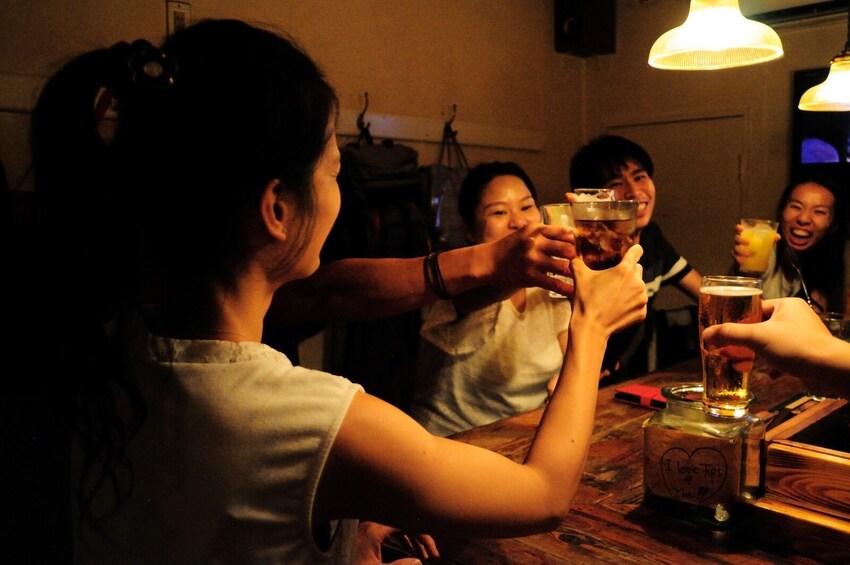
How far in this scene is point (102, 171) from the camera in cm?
83

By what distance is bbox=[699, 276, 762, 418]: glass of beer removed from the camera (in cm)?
110

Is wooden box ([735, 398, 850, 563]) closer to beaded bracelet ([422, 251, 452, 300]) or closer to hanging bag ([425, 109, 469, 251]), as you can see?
beaded bracelet ([422, 251, 452, 300])

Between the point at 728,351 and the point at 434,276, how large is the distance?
74 cm

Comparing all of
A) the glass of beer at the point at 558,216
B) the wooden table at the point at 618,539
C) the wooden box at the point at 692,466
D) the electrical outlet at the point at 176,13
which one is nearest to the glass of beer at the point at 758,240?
the glass of beer at the point at 558,216

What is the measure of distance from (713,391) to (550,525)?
414 millimetres

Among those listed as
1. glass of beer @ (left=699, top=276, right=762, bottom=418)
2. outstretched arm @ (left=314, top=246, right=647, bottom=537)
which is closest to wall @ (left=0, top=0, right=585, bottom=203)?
Result: outstretched arm @ (left=314, top=246, right=647, bottom=537)

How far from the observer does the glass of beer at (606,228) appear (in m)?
1.19

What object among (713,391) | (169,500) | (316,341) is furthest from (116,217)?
(316,341)

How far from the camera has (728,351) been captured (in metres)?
1.11

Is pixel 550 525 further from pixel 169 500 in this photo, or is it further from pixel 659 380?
pixel 659 380

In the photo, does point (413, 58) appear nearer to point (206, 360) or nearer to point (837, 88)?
point (837, 88)

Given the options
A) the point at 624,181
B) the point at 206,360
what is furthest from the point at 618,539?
the point at 624,181

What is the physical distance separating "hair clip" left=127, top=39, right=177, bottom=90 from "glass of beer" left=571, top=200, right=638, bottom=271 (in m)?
0.70

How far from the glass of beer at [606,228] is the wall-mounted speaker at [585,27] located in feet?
12.3
